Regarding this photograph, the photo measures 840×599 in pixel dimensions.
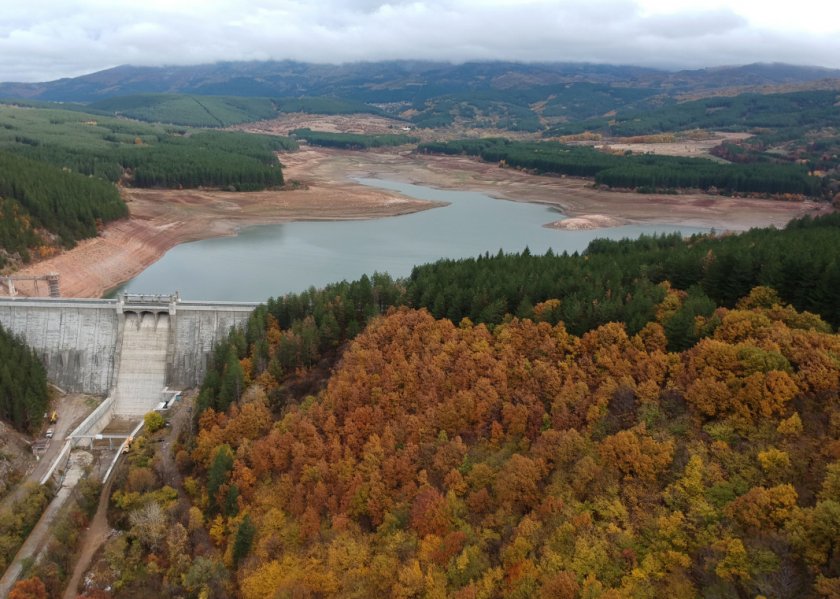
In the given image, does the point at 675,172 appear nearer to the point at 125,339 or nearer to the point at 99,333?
the point at 125,339

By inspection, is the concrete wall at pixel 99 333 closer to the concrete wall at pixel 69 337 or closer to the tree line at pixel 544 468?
the concrete wall at pixel 69 337

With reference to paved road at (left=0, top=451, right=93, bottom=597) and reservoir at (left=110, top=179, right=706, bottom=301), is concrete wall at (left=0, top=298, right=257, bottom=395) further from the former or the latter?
reservoir at (left=110, top=179, right=706, bottom=301)

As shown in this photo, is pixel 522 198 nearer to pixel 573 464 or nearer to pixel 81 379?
pixel 81 379

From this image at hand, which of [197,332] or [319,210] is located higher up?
[319,210]

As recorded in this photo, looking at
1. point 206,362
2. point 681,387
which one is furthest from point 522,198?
point 681,387

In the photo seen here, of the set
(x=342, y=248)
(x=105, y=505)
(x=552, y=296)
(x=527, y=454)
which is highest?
(x=552, y=296)

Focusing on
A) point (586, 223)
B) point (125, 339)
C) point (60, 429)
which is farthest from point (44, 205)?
point (586, 223)

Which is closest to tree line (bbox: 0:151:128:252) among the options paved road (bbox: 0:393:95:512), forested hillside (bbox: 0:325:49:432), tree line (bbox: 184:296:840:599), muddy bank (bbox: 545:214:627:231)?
forested hillside (bbox: 0:325:49:432)

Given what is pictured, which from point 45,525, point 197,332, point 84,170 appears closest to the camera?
point 45,525
